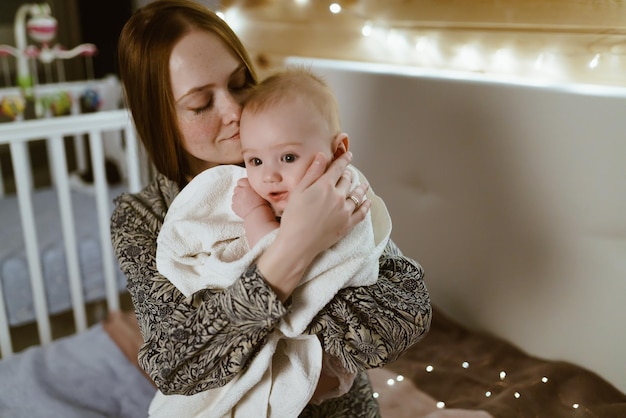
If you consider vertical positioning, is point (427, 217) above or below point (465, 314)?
above

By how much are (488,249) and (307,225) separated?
0.70 metres

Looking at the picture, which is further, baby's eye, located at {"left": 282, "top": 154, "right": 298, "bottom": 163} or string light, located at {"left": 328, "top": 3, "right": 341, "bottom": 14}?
string light, located at {"left": 328, "top": 3, "right": 341, "bottom": 14}

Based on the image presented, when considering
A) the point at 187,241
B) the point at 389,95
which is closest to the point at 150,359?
the point at 187,241

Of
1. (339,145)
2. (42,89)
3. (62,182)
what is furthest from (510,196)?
(42,89)

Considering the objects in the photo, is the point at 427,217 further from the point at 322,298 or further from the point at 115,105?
the point at 115,105

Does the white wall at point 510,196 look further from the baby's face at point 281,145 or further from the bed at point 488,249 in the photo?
the baby's face at point 281,145

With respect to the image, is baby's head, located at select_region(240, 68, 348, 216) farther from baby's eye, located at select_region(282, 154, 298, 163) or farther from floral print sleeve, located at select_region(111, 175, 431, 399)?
floral print sleeve, located at select_region(111, 175, 431, 399)

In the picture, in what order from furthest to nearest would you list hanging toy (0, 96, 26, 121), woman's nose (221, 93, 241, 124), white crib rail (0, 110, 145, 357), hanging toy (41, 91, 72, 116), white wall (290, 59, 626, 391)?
hanging toy (41, 91, 72, 116)
hanging toy (0, 96, 26, 121)
white crib rail (0, 110, 145, 357)
white wall (290, 59, 626, 391)
woman's nose (221, 93, 241, 124)

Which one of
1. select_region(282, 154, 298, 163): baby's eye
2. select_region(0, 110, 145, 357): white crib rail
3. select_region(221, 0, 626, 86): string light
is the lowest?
select_region(0, 110, 145, 357): white crib rail

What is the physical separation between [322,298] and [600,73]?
78 cm

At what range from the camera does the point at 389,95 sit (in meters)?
1.36

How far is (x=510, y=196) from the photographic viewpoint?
1195 mm

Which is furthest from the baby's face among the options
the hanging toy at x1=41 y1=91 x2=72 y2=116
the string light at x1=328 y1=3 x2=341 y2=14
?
the hanging toy at x1=41 y1=91 x2=72 y2=116

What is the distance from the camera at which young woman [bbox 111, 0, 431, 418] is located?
0.70m
